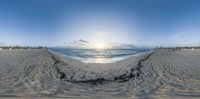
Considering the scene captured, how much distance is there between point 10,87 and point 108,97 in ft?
16.5

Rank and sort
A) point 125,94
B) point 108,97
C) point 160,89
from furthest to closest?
point 160,89
point 125,94
point 108,97

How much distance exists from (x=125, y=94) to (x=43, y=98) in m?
3.55

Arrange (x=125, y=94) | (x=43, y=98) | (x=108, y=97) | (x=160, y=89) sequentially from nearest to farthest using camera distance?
1. (x=43, y=98)
2. (x=108, y=97)
3. (x=125, y=94)
4. (x=160, y=89)

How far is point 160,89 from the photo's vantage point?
1126cm

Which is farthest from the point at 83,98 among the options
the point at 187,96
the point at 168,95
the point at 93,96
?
the point at 187,96

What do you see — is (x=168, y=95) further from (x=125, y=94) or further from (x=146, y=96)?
(x=125, y=94)

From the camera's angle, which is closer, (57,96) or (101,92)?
(57,96)

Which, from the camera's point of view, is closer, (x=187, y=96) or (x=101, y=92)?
(x=187, y=96)

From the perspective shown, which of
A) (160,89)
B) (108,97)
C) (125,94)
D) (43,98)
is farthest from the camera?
(160,89)

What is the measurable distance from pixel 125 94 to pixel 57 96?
2962 mm

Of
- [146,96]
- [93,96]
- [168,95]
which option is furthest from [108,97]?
[168,95]

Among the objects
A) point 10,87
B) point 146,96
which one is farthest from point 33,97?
point 146,96

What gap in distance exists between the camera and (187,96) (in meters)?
9.69

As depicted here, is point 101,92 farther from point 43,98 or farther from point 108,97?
point 43,98
